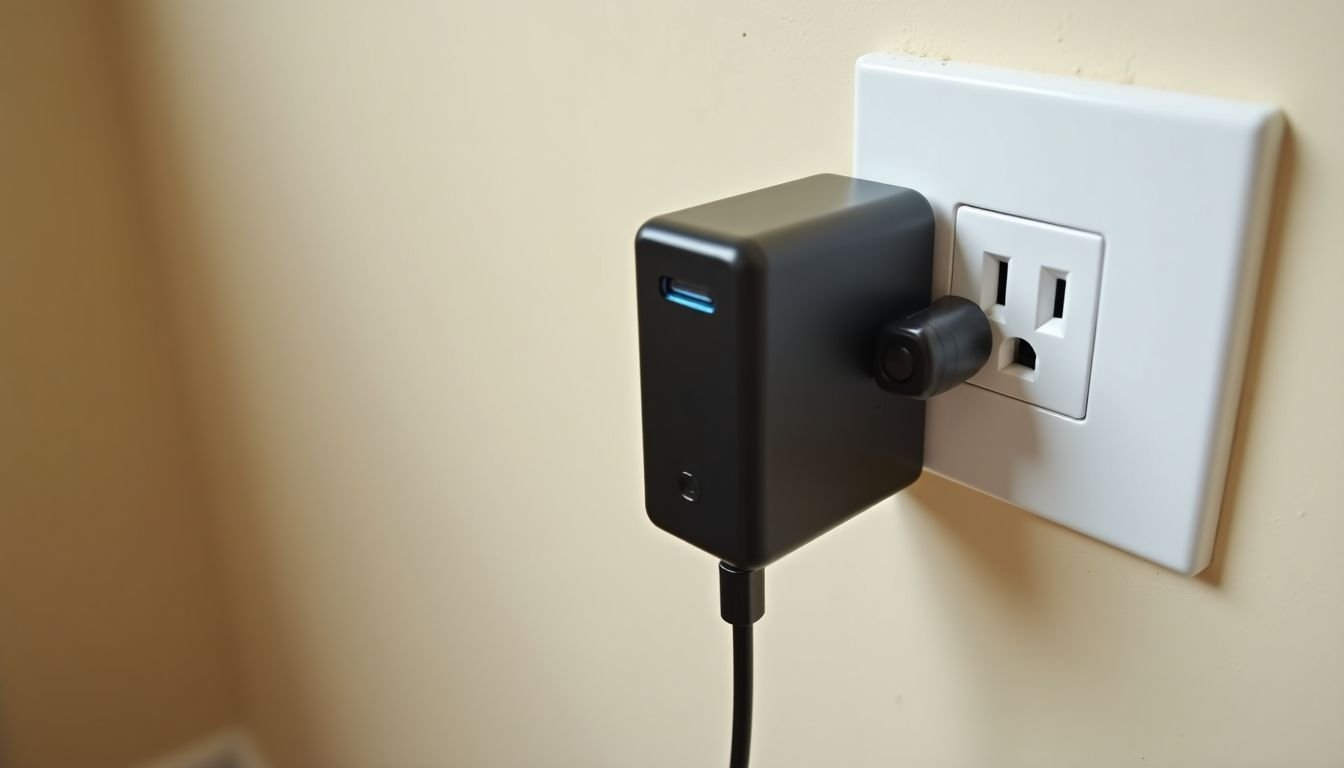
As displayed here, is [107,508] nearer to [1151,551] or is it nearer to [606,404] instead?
[606,404]

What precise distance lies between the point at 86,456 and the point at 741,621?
1011 millimetres

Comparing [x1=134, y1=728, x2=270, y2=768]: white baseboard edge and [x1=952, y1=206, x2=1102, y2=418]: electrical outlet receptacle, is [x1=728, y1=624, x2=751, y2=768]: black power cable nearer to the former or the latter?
[x1=952, y1=206, x2=1102, y2=418]: electrical outlet receptacle

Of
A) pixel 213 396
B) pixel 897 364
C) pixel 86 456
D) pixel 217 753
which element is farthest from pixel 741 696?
pixel 217 753

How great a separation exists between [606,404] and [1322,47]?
0.35 m

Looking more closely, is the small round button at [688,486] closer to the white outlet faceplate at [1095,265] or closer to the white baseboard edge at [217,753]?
the white outlet faceplate at [1095,265]

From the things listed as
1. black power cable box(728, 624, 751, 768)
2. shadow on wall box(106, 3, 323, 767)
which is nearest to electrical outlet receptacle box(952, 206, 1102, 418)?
black power cable box(728, 624, 751, 768)

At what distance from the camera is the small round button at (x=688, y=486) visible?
0.34 m

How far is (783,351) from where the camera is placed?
0.32 meters

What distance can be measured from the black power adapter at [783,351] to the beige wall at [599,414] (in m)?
0.06

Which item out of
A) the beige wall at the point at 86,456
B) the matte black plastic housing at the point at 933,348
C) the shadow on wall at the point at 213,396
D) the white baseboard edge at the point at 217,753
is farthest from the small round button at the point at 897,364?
the white baseboard edge at the point at 217,753

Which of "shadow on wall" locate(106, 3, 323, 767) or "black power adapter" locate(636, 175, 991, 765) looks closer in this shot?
"black power adapter" locate(636, 175, 991, 765)

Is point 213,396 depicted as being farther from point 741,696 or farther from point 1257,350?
point 1257,350

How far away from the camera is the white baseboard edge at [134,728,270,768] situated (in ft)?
4.48

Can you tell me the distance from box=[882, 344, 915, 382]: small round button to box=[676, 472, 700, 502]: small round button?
0.21 feet
